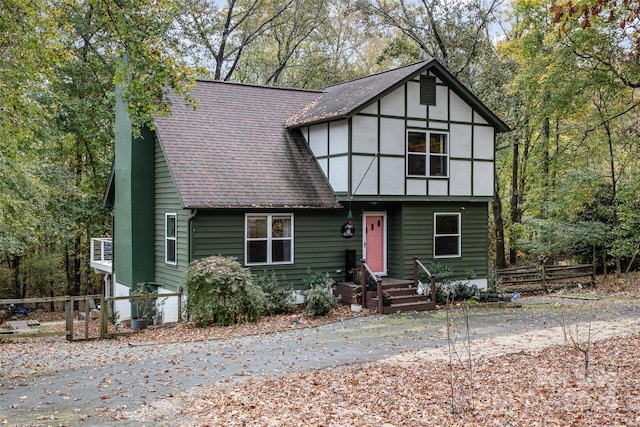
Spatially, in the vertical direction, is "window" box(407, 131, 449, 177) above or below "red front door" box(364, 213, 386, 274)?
above

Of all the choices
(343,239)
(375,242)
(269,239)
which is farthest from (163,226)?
(375,242)

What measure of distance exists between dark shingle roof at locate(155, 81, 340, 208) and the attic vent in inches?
159

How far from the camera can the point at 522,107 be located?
27.0 meters

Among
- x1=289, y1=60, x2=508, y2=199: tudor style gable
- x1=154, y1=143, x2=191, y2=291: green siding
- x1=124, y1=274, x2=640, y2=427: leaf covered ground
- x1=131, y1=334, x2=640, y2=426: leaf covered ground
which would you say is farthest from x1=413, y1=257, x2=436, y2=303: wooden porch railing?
x1=154, y1=143, x2=191, y2=291: green siding

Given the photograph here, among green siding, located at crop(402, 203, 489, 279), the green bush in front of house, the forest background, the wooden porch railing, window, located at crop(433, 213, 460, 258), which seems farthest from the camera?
window, located at crop(433, 213, 460, 258)

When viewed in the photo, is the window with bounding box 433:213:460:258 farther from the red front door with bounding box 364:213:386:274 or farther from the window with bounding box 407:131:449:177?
the red front door with bounding box 364:213:386:274

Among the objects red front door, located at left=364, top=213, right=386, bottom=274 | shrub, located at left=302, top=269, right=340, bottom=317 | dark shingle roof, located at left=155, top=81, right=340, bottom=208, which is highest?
dark shingle roof, located at left=155, top=81, right=340, bottom=208

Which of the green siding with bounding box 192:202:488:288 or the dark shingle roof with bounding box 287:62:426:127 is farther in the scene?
the dark shingle roof with bounding box 287:62:426:127

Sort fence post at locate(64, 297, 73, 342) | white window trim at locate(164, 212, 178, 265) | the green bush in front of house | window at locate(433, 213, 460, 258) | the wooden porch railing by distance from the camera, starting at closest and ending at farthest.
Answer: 1. fence post at locate(64, 297, 73, 342)
2. the green bush in front of house
3. white window trim at locate(164, 212, 178, 265)
4. the wooden porch railing
5. window at locate(433, 213, 460, 258)

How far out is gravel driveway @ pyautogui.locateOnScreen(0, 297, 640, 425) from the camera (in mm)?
8578

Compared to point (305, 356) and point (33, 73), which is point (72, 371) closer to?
point (305, 356)

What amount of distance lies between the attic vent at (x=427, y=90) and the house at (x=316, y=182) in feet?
0.10

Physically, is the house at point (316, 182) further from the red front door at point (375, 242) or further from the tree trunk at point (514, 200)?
the tree trunk at point (514, 200)

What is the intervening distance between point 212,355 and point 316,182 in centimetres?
811
